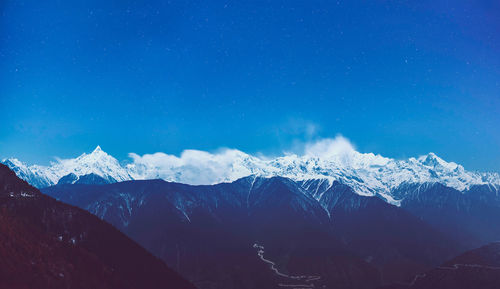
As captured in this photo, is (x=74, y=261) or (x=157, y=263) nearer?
(x=74, y=261)

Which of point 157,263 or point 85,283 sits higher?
point 157,263

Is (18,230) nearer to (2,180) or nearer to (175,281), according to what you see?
(2,180)

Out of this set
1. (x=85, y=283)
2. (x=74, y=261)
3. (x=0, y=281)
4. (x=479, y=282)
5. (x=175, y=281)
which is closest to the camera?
(x=0, y=281)

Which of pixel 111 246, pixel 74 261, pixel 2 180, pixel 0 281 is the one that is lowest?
pixel 0 281

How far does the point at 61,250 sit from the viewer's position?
11600 cm

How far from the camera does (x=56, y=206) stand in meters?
138

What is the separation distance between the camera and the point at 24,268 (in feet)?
300

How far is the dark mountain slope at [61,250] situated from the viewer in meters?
94.7

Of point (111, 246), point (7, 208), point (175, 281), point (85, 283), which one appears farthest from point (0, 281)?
point (175, 281)

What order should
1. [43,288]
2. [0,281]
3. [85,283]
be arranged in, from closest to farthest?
1. [0,281]
2. [43,288]
3. [85,283]

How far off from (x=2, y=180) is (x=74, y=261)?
4150 cm

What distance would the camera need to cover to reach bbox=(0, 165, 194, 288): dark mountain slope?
94688 mm

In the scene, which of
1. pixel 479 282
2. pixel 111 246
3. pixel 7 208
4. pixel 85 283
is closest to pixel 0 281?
pixel 85 283

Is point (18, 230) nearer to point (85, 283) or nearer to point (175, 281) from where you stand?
point (85, 283)
